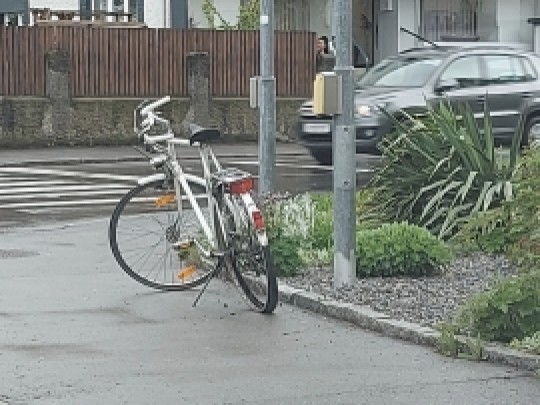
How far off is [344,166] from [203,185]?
99cm

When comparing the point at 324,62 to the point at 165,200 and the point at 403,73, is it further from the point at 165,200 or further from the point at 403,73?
the point at 165,200

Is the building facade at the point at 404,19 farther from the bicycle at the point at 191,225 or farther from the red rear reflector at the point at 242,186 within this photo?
the red rear reflector at the point at 242,186

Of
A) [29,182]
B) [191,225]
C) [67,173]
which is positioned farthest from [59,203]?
[191,225]

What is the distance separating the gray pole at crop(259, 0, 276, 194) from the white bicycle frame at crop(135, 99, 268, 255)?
8.63 ft

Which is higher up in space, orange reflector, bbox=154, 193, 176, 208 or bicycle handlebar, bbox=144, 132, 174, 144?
bicycle handlebar, bbox=144, 132, 174, 144

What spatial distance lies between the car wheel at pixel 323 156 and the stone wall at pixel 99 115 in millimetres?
5332

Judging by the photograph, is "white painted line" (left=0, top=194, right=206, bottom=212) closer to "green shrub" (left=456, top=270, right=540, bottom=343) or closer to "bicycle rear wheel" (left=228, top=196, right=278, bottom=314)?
"bicycle rear wheel" (left=228, top=196, right=278, bottom=314)

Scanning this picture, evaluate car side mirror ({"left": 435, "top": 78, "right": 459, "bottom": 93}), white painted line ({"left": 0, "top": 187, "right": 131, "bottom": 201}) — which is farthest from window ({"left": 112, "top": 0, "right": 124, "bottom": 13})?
white painted line ({"left": 0, "top": 187, "right": 131, "bottom": 201})

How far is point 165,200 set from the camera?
32.9 feet

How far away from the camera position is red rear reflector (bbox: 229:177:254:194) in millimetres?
9289

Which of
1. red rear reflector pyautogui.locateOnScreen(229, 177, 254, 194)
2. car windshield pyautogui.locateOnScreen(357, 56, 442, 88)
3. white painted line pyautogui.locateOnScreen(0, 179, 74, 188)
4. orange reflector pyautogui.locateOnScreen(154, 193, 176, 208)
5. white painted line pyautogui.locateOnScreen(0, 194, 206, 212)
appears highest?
car windshield pyautogui.locateOnScreen(357, 56, 442, 88)

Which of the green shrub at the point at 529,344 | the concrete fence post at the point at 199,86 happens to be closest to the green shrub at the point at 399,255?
the green shrub at the point at 529,344

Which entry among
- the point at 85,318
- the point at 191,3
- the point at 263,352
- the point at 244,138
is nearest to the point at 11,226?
the point at 85,318

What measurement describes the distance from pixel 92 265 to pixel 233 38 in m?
16.9
